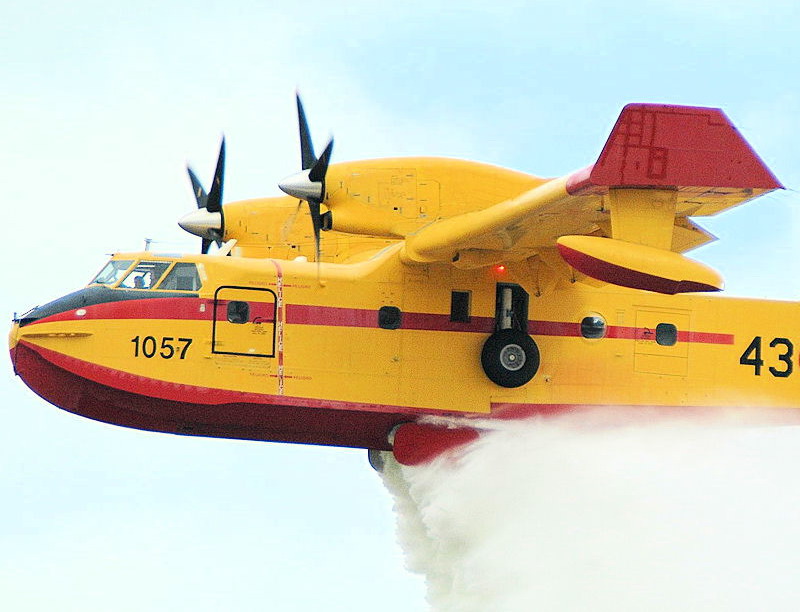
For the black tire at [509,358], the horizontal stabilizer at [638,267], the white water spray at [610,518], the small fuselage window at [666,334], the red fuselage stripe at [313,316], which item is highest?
the horizontal stabilizer at [638,267]

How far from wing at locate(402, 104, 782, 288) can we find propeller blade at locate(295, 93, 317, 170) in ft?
14.7

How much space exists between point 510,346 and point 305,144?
4.56 meters

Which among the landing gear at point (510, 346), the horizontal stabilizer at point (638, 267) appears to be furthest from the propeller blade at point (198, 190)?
the horizontal stabilizer at point (638, 267)

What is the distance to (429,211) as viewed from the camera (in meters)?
17.2

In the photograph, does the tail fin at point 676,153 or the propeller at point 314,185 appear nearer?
the tail fin at point 676,153

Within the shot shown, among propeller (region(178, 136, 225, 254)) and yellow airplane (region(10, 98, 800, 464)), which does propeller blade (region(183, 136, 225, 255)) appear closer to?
propeller (region(178, 136, 225, 254))

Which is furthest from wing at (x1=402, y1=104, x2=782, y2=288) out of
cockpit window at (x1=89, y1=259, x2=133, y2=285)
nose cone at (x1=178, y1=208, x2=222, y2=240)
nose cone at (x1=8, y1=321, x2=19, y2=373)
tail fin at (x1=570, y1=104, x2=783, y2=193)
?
nose cone at (x1=178, y1=208, x2=222, y2=240)

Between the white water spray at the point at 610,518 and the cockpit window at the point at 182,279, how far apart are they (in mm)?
3214

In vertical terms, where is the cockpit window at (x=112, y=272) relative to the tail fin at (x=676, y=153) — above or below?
below

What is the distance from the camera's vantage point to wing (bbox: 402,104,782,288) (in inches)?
574

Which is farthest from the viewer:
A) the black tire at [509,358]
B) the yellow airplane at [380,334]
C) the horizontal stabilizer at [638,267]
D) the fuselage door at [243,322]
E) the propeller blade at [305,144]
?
the propeller blade at [305,144]

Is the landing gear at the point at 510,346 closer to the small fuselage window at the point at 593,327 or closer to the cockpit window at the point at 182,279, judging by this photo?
the small fuselage window at the point at 593,327

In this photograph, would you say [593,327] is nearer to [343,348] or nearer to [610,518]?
[610,518]

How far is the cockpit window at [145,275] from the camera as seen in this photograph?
680 inches
